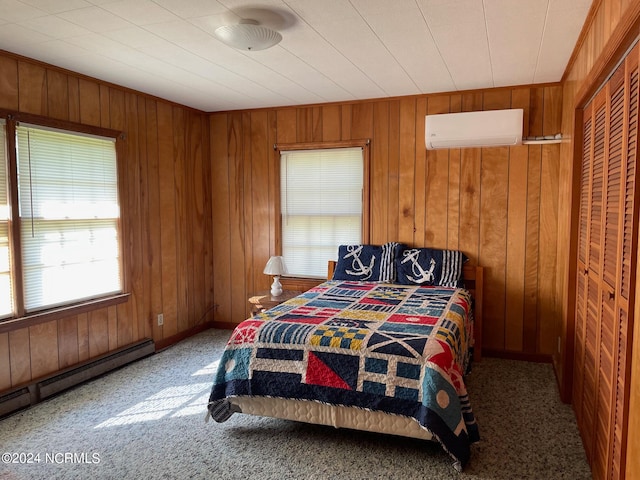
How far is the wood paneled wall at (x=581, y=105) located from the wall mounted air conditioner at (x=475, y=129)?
36 centimetres

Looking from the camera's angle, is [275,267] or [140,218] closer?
[140,218]

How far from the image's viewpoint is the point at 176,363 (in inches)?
150

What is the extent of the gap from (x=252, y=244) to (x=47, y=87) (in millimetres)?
2280

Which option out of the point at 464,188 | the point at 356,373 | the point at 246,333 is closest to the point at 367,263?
the point at 464,188

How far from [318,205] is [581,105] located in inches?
94.4

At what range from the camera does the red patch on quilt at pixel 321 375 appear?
2.36 meters

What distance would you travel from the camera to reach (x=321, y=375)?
2396mm

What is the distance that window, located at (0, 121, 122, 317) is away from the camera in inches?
116

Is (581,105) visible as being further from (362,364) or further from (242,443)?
(242,443)

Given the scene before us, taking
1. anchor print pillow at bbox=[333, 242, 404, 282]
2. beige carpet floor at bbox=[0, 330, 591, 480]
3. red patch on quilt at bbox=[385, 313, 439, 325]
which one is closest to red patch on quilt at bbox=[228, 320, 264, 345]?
beige carpet floor at bbox=[0, 330, 591, 480]

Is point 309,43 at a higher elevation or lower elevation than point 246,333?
higher

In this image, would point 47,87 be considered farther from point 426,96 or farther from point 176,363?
point 426,96

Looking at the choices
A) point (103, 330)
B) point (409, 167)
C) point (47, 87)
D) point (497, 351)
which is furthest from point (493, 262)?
point (47, 87)

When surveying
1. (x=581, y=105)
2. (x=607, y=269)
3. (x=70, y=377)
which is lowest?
(x=70, y=377)
